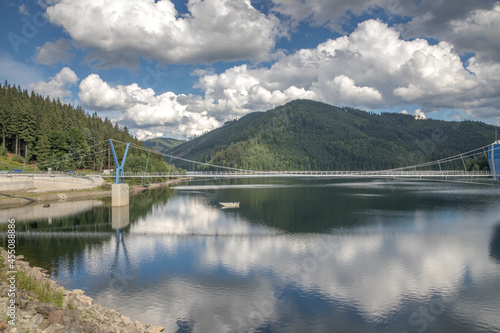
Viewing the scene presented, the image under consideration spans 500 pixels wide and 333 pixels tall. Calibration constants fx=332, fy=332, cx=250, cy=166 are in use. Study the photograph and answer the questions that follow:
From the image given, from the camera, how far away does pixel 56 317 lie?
11.5 m

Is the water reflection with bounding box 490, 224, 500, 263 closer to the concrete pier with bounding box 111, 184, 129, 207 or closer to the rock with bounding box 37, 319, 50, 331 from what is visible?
the rock with bounding box 37, 319, 50, 331

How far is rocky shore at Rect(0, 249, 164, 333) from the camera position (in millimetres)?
10781

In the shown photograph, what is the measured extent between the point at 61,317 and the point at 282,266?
13.7m

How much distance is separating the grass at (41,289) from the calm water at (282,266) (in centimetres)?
A: 245

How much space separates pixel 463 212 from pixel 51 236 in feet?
151

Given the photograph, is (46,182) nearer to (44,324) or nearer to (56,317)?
(56,317)

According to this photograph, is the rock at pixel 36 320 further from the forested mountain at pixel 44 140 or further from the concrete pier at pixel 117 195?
the forested mountain at pixel 44 140

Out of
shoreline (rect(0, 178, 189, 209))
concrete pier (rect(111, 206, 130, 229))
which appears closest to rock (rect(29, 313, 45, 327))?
concrete pier (rect(111, 206, 130, 229))

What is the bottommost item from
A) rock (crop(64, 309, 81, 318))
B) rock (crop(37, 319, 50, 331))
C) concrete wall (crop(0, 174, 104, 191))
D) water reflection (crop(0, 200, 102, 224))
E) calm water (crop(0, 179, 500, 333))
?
calm water (crop(0, 179, 500, 333))


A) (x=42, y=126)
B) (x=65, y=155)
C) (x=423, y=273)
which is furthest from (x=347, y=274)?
(x=42, y=126)

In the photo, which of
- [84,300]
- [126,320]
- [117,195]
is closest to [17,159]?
[117,195]

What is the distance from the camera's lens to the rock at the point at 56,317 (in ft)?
37.1

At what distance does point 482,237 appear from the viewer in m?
29.2

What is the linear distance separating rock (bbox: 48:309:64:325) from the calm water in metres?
3.84
